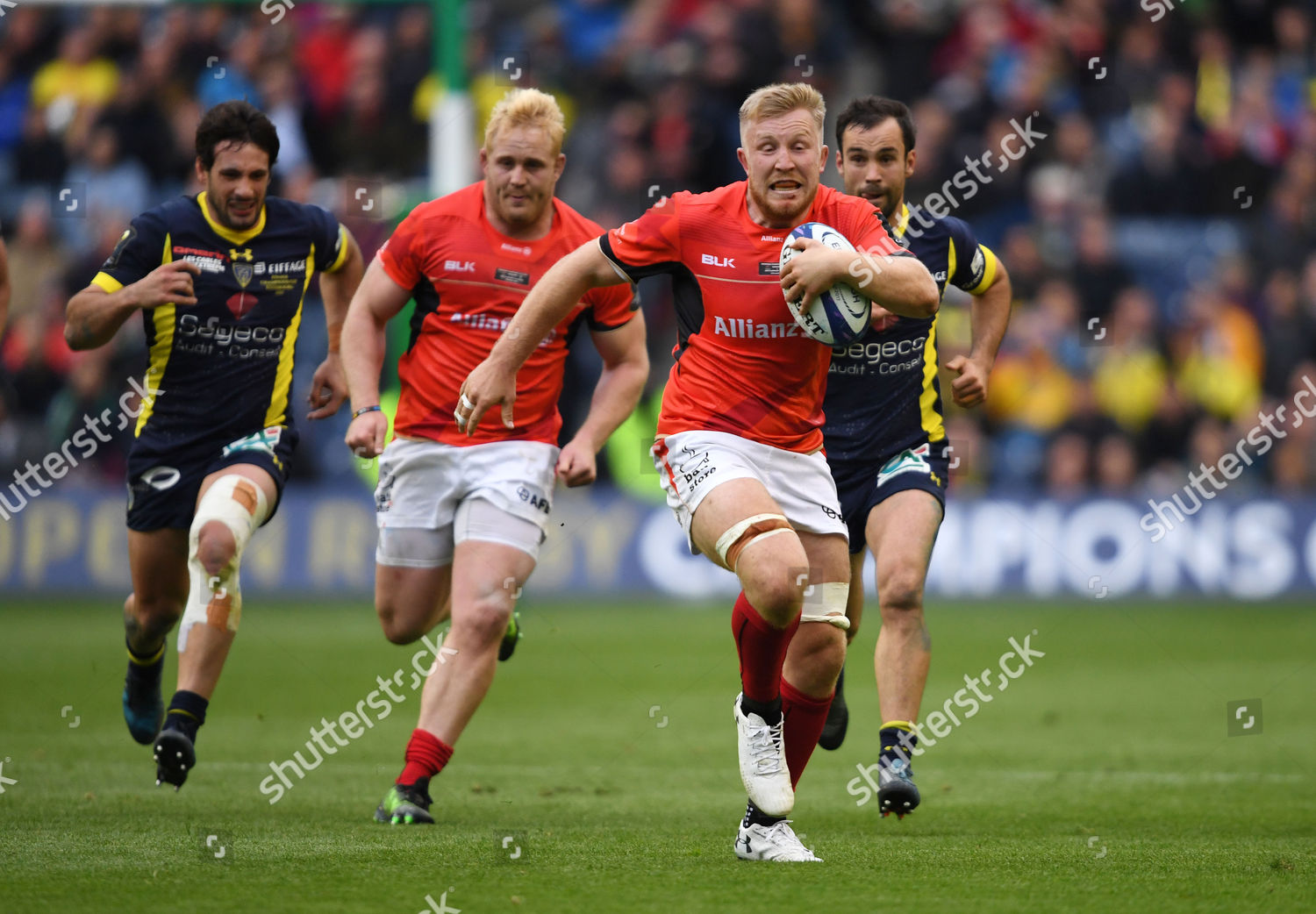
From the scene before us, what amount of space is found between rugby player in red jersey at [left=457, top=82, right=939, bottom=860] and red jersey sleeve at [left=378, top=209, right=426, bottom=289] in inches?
62.1

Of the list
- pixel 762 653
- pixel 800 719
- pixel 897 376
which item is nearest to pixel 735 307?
pixel 762 653

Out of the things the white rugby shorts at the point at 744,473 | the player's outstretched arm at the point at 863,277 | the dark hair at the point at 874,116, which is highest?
the dark hair at the point at 874,116

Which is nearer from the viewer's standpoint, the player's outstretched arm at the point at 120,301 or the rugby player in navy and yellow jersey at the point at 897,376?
the player's outstretched arm at the point at 120,301

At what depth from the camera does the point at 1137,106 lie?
1856cm

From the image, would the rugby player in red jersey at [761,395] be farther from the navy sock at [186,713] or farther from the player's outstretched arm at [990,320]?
the navy sock at [186,713]

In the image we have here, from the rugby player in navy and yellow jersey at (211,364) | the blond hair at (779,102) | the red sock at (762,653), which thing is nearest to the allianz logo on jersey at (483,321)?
the rugby player in navy and yellow jersey at (211,364)

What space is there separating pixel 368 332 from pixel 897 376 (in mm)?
2321

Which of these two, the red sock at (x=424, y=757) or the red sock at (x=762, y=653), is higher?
the red sock at (x=762, y=653)

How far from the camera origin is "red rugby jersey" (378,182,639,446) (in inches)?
285

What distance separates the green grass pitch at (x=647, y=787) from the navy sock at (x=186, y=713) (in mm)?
332

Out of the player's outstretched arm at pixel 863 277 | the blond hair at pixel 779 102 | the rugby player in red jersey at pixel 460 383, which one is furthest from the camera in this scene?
the rugby player in red jersey at pixel 460 383

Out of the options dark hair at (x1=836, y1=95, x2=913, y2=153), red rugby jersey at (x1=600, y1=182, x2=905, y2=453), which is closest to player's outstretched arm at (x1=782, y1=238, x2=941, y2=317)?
red rugby jersey at (x1=600, y1=182, x2=905, y2=453)

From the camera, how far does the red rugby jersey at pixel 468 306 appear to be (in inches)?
285

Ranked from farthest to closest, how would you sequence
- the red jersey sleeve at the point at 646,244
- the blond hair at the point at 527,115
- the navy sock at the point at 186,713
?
the blond hair at the point at 527,115 < the navy sock at the point at 186,713 < the red jersey sleeve at the point at 646,244
